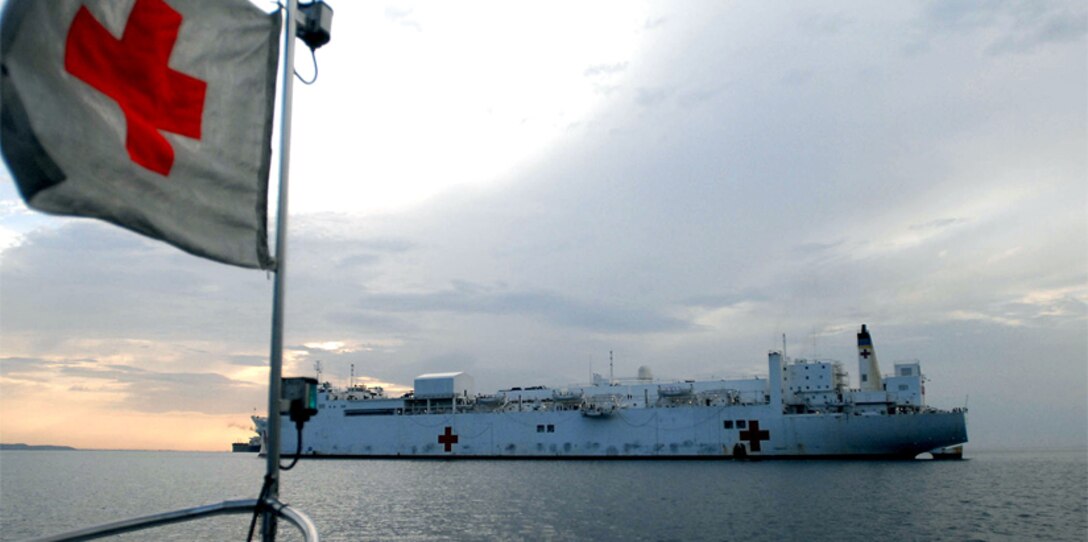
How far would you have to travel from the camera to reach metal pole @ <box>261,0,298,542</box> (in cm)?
244

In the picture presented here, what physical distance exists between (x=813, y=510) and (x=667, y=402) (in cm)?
1968

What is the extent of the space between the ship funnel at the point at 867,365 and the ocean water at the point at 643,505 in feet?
19.4

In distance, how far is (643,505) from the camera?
18109 mm

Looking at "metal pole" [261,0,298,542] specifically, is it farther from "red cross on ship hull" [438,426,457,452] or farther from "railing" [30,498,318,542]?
"red cross on ship hull" [438,426,457,452]

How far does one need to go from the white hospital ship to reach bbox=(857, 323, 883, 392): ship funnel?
48mm

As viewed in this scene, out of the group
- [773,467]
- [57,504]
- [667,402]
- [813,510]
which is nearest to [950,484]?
[773,467]

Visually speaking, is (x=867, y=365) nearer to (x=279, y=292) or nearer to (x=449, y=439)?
(x=449, y=439)

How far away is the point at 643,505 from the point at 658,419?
58.8 ft

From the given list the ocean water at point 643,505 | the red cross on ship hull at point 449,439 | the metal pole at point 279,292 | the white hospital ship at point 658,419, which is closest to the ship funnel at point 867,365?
the white hospital ship at point 658,419

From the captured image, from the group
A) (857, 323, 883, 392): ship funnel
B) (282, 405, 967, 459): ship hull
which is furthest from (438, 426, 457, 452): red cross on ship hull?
(857, 323, 883, 392): ship funnel

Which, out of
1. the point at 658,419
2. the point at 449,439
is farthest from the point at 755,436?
the point at 449,439

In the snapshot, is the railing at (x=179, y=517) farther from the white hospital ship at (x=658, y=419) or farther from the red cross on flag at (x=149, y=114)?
the white hospital ship at (x=658, y=419)

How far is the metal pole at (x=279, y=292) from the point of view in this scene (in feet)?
8.00

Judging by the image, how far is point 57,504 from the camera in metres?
24.0
